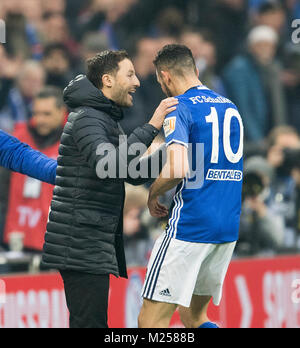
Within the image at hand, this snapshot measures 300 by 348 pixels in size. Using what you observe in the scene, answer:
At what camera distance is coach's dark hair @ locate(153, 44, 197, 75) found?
14.7 feet

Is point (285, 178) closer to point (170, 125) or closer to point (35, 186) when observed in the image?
point (35, 186)

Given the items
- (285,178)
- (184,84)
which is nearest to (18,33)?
(285,178)

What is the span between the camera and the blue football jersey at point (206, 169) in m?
4.33

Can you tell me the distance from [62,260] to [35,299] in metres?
1.96

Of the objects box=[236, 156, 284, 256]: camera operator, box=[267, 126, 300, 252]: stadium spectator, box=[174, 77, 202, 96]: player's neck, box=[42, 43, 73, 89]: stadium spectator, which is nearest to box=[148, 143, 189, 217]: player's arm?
box=[174, 77, 202, 96]: player's neck

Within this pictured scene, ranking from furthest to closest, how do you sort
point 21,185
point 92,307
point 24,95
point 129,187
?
point 24,95
point 129,187
point 21,185
point 92,307

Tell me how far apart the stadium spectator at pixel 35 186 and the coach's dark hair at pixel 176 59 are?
7.61ft

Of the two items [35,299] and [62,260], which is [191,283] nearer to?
[62,260]

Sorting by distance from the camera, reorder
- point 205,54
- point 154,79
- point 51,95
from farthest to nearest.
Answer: point 205,54, point 154,79, point 51,95

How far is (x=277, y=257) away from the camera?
731 cm

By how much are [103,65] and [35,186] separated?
2.48m

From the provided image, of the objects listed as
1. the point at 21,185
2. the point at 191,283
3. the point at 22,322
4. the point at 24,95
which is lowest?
the point at 22,322

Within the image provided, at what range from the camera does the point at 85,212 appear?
4160mm
